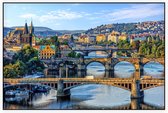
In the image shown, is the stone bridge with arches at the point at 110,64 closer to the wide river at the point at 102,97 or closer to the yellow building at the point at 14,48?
the wide river at the point at 102,97

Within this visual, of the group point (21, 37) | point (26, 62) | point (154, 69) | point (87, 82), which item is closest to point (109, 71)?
point (87, 82)

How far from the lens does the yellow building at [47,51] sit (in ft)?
24.5

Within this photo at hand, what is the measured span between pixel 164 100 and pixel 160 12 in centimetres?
113

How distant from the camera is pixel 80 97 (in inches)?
291

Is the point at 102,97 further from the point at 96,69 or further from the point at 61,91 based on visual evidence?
the point at 61,91

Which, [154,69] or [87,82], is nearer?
[154,69]

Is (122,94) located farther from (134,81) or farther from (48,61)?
(48,61)

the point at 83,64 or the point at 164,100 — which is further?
the point at 83,64

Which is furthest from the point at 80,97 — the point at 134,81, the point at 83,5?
the point at 83,5

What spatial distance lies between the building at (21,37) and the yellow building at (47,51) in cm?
16

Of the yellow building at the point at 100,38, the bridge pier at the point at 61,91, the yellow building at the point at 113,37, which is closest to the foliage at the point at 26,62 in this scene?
the bridge pier at the point at 61,91

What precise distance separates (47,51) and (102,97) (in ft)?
3.22

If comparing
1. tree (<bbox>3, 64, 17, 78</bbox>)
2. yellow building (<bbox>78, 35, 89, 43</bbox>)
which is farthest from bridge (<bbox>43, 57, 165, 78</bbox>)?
tree (<bbox>3, 64, 17, 78</bbox>)

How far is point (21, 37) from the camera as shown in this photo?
293 inches
